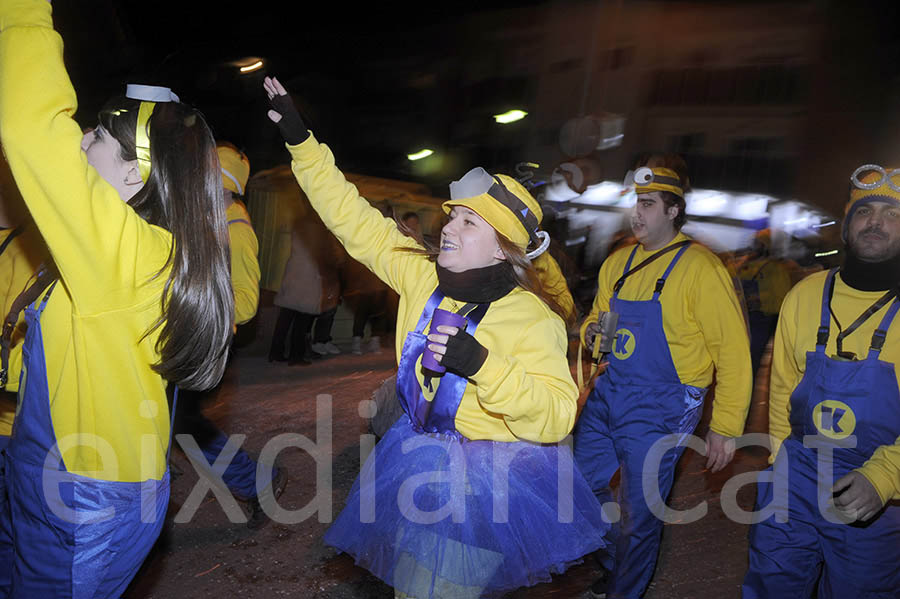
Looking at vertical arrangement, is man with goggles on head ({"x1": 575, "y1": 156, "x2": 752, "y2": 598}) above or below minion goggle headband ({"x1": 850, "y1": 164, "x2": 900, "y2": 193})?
below

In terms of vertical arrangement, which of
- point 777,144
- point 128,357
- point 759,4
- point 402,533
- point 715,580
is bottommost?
point 715,580

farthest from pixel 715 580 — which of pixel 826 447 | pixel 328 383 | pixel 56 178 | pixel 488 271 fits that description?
pixel 328 383

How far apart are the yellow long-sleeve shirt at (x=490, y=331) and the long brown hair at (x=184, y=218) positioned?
753mm

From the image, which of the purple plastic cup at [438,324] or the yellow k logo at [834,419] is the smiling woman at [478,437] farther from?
the yellow k logo at [834,419]

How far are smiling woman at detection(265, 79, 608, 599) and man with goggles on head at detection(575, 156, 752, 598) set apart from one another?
1150 millimetres

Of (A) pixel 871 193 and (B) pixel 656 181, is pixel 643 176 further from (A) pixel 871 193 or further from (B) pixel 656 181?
(A) pixel 871 193

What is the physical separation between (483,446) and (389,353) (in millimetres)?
7471

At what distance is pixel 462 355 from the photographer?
6.33 feet

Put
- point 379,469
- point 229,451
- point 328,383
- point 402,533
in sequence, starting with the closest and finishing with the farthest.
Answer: point 402,533 < point 379,469 < point 229,451 < point 328,383

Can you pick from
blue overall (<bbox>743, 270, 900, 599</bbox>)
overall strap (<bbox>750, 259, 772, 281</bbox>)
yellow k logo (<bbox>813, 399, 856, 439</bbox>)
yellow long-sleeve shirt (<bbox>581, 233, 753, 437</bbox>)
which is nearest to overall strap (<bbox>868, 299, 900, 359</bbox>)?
blue overall (<bbox>743, 270, 900, 599</bbox>)

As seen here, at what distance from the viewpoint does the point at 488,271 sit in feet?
7.97

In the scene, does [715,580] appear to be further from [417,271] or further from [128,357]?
[128,357]

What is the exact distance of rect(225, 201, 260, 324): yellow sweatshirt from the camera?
3758 millimetres

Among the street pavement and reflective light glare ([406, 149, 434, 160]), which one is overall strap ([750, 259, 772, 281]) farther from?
reflective light glare ([406, 149, 434, 160])
